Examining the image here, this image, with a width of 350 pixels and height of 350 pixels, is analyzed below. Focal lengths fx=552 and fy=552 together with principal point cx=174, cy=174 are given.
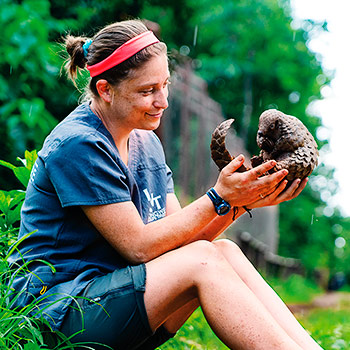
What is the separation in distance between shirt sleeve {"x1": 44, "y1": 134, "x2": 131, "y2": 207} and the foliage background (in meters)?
1.16

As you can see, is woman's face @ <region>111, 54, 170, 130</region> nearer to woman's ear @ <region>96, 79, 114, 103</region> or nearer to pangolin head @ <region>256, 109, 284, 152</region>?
woman's ear @ <region>96, 79, 114, 103</region>

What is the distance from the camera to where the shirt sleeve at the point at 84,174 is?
2.17 m

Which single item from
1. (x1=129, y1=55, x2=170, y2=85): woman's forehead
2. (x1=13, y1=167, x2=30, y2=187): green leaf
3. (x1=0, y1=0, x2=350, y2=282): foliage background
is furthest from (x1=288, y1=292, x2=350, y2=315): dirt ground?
(x1=129, y1=55, x2=170, y2=85): woman's forehead

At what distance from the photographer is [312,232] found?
61.8 ft

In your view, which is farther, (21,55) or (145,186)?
(21,55)

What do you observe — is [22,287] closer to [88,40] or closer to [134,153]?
[134,153]

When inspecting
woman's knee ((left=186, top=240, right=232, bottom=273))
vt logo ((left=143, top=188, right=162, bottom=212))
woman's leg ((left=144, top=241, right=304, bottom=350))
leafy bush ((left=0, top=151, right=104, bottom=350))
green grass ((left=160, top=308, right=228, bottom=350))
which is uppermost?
vt logo ((left=143, top=188, right=162, bottom=212))

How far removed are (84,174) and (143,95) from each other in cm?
45

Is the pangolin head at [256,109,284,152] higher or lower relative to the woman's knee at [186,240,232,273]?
higher

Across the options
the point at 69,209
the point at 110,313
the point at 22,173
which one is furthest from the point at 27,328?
the point at 22,173

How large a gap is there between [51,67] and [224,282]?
2.91 meters

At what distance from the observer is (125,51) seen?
2.34 metres

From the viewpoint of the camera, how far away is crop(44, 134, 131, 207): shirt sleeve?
2.17m

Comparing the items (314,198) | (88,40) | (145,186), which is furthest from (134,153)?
(314,198)
